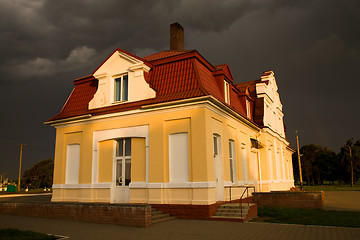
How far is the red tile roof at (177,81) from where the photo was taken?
1351 centimetres

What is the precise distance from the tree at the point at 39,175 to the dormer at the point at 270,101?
210 feet

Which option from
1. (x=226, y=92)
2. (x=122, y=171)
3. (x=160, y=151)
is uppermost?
(x=226, y=92)

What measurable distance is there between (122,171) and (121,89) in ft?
14.4

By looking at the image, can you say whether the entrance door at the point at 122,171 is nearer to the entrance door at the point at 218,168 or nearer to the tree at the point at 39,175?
the entrance door at the point at 218,168

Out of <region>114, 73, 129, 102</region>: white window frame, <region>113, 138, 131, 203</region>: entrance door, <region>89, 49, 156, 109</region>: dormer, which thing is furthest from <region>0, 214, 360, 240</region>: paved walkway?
<region>114, 73, 129, 102</region>: white window frame

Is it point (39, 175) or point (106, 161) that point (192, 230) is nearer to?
point (106, 161)

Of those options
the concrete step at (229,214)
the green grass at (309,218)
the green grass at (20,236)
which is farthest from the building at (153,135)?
the green grass at (20,236)

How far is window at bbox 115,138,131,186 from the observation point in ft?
47.8

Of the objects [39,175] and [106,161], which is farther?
[39,175]

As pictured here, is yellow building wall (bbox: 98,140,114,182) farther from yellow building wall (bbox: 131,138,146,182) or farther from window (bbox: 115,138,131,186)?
yellow building wall (bbox: 131,138,146,182)

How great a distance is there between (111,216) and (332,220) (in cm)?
863

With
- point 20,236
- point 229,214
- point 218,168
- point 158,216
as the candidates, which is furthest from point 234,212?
point 20,236

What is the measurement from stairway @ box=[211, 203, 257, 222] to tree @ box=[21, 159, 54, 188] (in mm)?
70964

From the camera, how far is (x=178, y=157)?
517 inches
